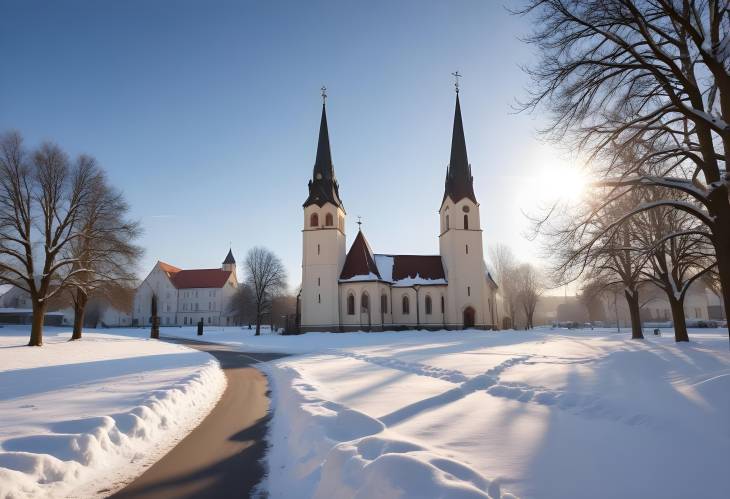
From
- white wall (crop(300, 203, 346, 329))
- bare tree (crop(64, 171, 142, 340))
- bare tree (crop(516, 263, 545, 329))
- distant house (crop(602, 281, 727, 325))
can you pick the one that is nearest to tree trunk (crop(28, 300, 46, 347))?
bare tree (crop(64, 171, 142, 340))

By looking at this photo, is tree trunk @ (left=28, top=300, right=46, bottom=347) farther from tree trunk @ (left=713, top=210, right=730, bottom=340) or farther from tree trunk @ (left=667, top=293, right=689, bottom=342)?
tree trunk @ (left=667, top=293, right=689, bottom=342)

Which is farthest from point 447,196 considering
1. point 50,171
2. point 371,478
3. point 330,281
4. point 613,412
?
point 371,478

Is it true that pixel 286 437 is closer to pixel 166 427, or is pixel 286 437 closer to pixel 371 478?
pixel 166 427

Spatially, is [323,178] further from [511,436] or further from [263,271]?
[511,436]

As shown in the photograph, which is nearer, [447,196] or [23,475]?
[23,475]

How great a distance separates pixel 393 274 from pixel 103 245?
29.3 metres

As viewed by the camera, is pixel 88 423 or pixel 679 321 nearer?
pixel 88 423

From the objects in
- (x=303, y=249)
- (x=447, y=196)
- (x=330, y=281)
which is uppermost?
(x=447, y=196)

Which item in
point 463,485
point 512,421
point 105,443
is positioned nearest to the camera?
point 463,485

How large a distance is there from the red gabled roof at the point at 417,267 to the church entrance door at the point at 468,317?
14.9ft

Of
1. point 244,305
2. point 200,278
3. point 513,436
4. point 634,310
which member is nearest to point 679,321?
point 634,310

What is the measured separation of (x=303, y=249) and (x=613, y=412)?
41.5 meters

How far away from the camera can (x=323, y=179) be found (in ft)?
159

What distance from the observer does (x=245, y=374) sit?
16.7 m
